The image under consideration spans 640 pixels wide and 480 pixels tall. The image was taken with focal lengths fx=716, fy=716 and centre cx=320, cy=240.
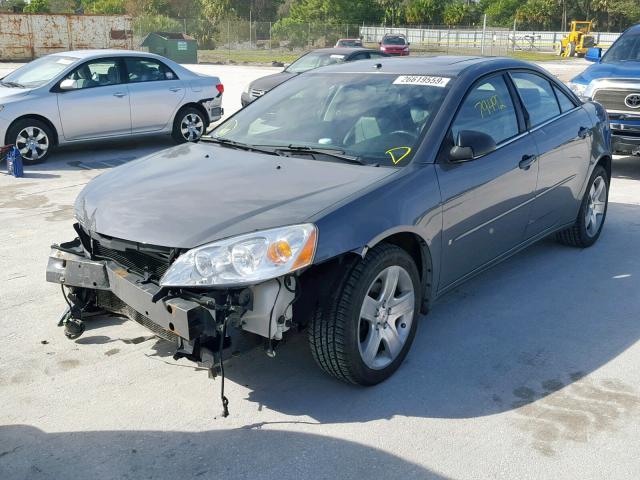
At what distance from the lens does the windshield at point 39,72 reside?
10375 mm

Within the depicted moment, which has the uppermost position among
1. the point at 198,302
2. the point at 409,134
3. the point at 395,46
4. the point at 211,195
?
the point at 409,134

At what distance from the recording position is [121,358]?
163 inches

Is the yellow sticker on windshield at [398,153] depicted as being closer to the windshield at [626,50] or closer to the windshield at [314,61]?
the windshield at [626,50]

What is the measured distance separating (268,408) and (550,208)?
2.88 m

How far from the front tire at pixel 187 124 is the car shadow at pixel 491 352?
731 centimetres

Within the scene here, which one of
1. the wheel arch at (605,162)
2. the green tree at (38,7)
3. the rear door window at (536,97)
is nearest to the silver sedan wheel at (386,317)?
the rear door window at (536,97)

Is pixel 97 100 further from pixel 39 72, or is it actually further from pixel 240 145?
pixel 240 145

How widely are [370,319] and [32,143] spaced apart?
25.7 feet

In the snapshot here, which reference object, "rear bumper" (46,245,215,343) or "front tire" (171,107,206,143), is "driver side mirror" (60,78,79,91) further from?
"rear bumper" (46,245,215,343)

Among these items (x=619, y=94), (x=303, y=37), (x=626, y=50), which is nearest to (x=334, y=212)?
(x=619, y=94)

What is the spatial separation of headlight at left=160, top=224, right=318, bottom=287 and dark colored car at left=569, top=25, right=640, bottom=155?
6.81 meters

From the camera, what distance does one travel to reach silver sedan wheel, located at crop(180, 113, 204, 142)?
11.8 metres

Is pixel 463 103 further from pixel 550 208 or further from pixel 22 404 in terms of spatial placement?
pixel 22 404

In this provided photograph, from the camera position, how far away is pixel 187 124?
11836 mm
